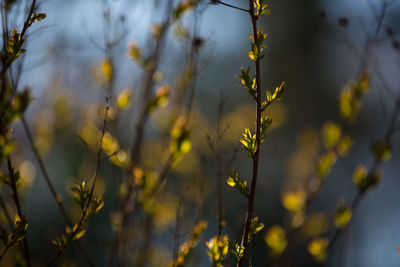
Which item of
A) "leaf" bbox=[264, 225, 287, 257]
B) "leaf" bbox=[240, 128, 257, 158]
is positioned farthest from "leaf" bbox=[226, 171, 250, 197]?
"leaf" bbox=[264, 225, 287, 257]

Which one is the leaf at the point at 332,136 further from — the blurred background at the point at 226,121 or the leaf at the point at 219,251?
the leaf at the point at 219,251

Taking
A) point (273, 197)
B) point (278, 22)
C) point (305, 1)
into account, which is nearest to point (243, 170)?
point (273, 197)

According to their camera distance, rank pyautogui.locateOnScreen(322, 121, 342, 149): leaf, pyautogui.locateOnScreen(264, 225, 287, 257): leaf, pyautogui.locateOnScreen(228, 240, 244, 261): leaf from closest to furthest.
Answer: pyautogui.locateOnScreen(228, 240, 244, 261): leaf, pyautogui.locateOnScreen(264, 225, 287, 257): leaf, pyautogui.locateOnScreen(322, 121, 342, 149): leaf

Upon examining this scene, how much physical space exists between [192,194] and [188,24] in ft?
2.62

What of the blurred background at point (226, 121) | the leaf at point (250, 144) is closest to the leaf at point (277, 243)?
the blurred background at point (226, 121)

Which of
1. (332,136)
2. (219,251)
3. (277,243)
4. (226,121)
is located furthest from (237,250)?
(226,121)

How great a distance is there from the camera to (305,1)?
634 cm

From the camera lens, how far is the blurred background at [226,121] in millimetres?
1363

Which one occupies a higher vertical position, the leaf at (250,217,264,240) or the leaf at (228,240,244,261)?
the leaf at (250,217,264,240)

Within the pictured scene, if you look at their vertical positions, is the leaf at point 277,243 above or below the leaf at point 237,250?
above

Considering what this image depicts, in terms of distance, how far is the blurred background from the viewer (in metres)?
1.36

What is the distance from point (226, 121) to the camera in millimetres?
2486

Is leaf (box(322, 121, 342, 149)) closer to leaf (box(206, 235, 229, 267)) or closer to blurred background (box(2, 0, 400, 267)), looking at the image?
blurred background (box(2, 0, 400, 267))

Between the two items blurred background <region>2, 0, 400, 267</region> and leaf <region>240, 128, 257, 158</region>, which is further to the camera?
blurred background <region>2, 0, 400, 267</region>
